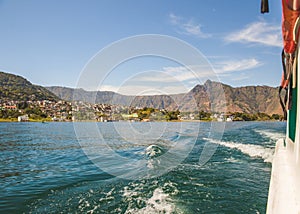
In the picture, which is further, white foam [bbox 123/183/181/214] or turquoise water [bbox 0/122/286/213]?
turquoise water [bbox 0/122/286/213]

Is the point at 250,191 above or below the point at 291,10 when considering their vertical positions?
below

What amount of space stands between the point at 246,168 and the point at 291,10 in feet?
33.3

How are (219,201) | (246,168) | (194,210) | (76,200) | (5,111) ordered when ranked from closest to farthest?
1. (194,210)
2. (219,201)
3. (76,200)
4. (246,168)
5. (5,111)

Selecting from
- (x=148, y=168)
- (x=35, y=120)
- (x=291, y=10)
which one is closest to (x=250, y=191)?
(x=148, y=168)

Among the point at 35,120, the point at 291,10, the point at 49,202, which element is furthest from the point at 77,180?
the point at 35,120

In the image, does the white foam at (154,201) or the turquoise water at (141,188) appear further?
the turquoise water at (141,188)

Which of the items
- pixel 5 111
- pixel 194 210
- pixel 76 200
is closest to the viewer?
pixel 194 210

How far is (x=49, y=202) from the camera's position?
7.25m

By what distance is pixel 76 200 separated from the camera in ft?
23.6

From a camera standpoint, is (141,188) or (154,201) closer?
(154,201)

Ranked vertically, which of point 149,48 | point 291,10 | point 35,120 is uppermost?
point 149,48

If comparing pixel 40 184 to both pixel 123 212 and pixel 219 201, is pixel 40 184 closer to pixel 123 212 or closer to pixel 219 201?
pixel 123 212

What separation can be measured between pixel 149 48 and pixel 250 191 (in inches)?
245

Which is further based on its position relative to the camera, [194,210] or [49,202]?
[49,202]
